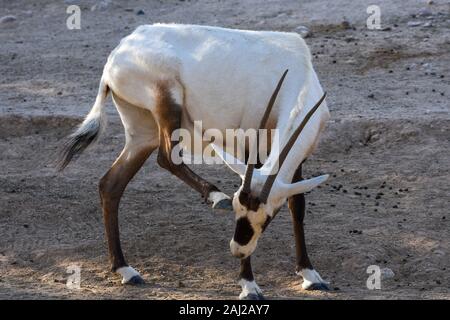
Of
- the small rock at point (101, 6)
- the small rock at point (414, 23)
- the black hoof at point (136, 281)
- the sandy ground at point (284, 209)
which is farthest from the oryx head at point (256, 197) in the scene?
the small rock at point (101, 6)

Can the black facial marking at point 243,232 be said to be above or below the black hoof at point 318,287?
above

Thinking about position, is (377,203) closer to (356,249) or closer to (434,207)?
(434,207)

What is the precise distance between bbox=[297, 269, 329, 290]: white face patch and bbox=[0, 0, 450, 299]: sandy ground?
0.27ft

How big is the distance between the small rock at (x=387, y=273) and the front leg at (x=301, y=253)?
0.46m

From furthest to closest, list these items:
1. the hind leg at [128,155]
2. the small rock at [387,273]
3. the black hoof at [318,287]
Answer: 1. the hind leg at [128,155]
2. the small rock at [387,273]
3. the black hoof at [318,287]

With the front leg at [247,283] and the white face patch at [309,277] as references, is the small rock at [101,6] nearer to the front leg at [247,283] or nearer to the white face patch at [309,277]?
the white face patch at [309,277]

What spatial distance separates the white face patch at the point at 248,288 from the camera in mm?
7075

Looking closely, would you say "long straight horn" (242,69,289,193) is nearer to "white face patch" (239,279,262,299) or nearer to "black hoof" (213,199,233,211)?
"black hoof" (213,199,233,211)

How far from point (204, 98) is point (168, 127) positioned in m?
0.33

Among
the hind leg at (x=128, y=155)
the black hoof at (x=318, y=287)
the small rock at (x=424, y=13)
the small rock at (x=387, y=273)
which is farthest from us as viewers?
the small rock at (x=424, y=13)

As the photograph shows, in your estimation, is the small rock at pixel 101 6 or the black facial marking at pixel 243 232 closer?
the black facial marking at pixel 243 232

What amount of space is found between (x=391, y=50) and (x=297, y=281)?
5387 millimetres

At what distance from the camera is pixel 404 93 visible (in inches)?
448

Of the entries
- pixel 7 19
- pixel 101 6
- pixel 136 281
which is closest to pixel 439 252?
pixel 136 281
